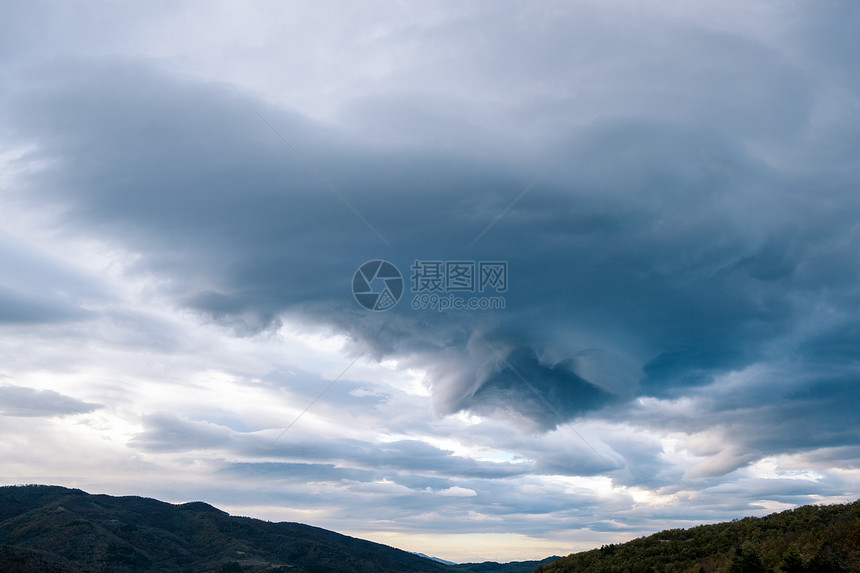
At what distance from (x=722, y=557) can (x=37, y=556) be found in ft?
611

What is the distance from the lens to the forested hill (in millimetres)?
34719

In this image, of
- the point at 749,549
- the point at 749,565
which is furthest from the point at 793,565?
the point at 749,549

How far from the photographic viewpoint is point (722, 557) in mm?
42594

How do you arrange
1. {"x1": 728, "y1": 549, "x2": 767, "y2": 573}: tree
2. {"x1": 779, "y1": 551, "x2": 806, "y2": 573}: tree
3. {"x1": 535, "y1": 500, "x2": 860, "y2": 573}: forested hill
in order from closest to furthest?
{"x1": 779, "y1": 551, "x2": 806, "y2": 573}: tree
{"x1": 728, "y1": 549, "x2": 767, "y2": 573}: tree
{"x1": 535, "y1": 500, "x2": 860, "y2": 573}: forested hill

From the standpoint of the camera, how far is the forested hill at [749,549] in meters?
34.7

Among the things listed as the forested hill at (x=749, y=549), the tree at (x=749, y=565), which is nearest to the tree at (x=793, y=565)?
the forested hill at (x=749, y=549)

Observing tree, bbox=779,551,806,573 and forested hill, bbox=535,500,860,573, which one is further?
forested hill, bbox=535,500,860,573

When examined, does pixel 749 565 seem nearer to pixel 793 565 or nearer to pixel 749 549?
pixel 749 549

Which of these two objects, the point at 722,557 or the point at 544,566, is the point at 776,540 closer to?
the point at 722,557

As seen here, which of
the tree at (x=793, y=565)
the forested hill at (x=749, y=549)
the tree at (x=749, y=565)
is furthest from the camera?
the forested hill at (x=749, y=549)

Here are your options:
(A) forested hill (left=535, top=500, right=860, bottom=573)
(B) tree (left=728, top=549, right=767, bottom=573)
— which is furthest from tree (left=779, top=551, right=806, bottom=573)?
(B) tree (left=728, top=549, right=767, bottom=573)

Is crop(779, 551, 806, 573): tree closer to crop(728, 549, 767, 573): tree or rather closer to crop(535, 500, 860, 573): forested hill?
crop(535, 500, 860, 573): forested hill

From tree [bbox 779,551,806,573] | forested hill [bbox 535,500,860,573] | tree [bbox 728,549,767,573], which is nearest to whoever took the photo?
tree [bbox 779,551,806,573]

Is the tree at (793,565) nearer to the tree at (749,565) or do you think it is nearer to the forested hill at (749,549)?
the forested hill at (749,549)
